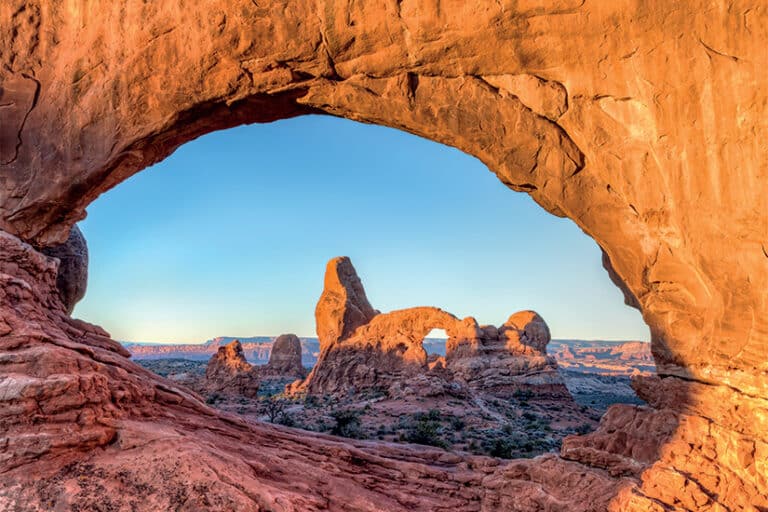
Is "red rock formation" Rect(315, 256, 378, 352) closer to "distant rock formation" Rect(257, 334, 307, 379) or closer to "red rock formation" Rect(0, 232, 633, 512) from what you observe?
"distant rock formation" Rect(257, 334, 307, 379)

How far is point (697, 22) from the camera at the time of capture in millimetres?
5582

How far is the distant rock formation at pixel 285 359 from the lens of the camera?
159 feet

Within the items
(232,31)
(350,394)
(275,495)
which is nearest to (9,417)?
(275,495)

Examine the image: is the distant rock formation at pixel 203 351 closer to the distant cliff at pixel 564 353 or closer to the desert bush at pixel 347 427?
the distant cliff at pixel 564 353

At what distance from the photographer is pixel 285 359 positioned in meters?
48.8

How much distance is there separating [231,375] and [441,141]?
2509 centimetres

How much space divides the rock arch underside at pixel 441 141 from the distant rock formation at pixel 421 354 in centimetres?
2172

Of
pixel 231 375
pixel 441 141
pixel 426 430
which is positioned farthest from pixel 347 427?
pixel 441 141

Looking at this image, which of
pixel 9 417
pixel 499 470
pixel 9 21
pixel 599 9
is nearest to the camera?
pixel 9 417

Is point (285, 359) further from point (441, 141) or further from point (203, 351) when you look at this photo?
point (203, 351)

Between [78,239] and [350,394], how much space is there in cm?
2326

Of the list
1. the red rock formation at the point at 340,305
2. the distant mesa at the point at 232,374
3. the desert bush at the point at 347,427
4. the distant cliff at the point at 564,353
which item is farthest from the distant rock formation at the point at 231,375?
the distant cliff at the point at 564,353

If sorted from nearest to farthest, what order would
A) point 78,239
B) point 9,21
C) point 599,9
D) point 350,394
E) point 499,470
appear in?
point 599,9, point 499,470, point 9,21, point 78,239, point 350,394

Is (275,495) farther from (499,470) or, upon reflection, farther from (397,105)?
(397,105)
